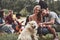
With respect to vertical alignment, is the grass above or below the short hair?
below

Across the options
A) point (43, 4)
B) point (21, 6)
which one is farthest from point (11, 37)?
point (43, 4)

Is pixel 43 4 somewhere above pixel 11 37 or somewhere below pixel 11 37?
above

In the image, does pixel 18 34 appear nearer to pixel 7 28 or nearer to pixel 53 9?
pixel 7 28

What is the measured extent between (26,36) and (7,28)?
0.32m

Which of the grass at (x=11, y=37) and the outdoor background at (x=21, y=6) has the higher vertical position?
the outdoor background at (x=21, y=6)

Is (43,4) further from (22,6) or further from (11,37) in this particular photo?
(11,37)

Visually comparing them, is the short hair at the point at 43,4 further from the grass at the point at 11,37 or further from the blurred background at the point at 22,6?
the grass at the point at 11,37

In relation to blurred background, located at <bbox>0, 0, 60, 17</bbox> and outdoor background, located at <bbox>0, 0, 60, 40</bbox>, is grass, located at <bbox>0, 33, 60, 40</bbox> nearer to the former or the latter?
outdoor background, located at <bbox>0, 0, 60, 40</bbox>

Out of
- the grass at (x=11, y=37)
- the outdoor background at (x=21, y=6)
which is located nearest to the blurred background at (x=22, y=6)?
the outdoor background at (x=21, y=6)

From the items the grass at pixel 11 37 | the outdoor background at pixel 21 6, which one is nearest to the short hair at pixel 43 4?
the outdoor background at pixel 21 6

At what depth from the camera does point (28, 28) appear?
3787mm

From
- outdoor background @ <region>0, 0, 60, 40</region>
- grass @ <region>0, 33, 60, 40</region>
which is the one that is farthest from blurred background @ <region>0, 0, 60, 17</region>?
grass @ <region>0, 33, 60, 40</region>

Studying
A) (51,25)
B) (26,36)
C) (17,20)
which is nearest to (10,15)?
(17,20)

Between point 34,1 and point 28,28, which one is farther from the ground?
point 34,1
